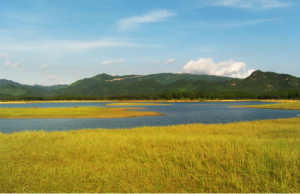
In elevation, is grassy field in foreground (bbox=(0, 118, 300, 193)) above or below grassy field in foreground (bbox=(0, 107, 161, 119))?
above

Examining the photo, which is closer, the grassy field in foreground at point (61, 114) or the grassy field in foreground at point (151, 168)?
the grassy field in foreground at point (151, 168)

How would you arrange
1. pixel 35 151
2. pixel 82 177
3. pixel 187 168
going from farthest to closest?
pixel 35 151 → pixel 187 168 → pixel 82 177

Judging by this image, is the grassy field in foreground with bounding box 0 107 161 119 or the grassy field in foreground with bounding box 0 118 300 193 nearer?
the grassy field in foreground with bounding box 0 118 300 193

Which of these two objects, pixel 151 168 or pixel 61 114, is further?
pixel 61 114

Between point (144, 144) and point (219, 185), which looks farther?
point (144, 144)

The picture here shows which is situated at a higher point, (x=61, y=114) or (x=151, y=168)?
(x=151, y=168)

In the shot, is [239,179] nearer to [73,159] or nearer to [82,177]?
[82,177]

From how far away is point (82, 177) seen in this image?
969 centimetres

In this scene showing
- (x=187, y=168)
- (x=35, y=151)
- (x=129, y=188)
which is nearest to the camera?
(x=129, y=188)

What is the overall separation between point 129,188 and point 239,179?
4.75 m

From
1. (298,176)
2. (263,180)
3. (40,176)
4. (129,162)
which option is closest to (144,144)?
(129,162)

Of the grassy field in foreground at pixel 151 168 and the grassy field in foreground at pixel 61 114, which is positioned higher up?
the grassy field in foreground at pixel 151 168

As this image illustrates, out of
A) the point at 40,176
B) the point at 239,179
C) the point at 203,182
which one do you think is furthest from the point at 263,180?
the point at 40,176

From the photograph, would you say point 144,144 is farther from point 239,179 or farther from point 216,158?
point 239,179
